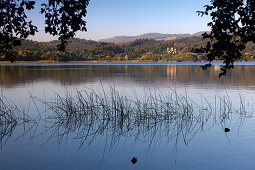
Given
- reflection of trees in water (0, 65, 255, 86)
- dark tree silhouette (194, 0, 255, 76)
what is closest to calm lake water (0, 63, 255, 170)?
dark tree silhouette (194, 0, 255, 76)

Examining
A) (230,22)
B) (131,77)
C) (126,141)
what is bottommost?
(131,77)

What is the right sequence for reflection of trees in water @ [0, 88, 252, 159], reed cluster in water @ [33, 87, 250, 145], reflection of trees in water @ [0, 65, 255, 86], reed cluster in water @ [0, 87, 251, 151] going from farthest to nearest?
reflection of trees in water @ [0, 65, 255, 86] < reed cluster in water @ [33, 87, 250, 145] < reed cluster in water @ [0, 87, 251, 151] < reflection of trees in water @ [0, 88, 252, 159]

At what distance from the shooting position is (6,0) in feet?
24.6

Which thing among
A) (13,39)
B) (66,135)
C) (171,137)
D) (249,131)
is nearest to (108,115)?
(66,135)

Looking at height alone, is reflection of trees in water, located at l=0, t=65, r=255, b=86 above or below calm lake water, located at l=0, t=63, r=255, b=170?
below

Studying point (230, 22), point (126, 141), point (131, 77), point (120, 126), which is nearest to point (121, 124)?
point (120, 126)

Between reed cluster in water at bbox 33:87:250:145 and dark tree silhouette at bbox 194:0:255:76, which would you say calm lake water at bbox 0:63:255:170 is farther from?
dark tree silhouette at bbox 194:0:255:76

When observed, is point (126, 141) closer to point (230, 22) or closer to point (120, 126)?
point (120, 126)

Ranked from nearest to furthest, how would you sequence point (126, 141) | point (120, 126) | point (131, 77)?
point (126, 141)
point (120, 126)
point (131, 77)

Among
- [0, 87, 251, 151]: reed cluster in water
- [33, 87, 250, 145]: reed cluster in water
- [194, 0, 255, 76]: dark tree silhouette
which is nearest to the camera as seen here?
[194, 0, 255, 76]: dark tree silhouette

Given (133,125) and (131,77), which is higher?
(133,125)

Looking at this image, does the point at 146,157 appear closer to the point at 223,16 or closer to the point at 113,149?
the point at 113,149

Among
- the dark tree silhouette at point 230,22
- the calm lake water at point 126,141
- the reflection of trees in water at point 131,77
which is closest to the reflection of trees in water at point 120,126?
the calm lake water at point 126,141

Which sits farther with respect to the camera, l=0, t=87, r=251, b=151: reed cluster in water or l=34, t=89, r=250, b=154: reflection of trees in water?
l=0, t=87, r=251, b=151: reed cluster in water
